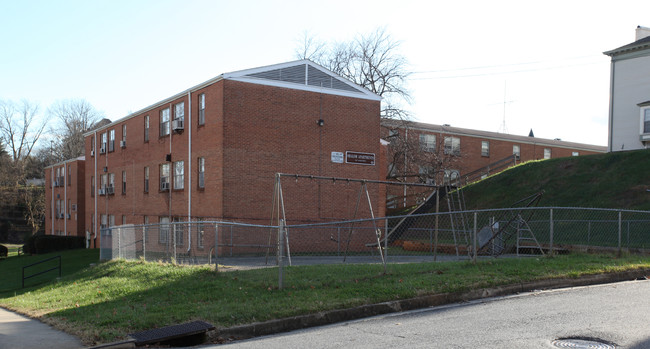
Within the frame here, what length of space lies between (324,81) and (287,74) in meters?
2.02

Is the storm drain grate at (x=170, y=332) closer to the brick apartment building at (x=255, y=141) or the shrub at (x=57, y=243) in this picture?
the brick apartment building at (x=255, y=141)

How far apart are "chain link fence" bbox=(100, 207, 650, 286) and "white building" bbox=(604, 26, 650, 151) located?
1340 cm

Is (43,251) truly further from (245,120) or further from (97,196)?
(245,120)

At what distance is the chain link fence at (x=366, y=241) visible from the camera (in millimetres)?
16469

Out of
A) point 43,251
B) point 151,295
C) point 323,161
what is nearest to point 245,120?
point 323,161

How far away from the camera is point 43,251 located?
42.4 meters

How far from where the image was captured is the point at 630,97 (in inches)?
1511

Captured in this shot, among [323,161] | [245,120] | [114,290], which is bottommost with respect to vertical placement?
[114,290]

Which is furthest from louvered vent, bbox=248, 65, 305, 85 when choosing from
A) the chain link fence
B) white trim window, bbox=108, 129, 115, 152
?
white trim window, bbox=108, 129, 115, 152

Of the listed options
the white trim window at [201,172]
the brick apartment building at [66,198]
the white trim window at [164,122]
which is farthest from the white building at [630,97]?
the brick apartment building at [66,198]

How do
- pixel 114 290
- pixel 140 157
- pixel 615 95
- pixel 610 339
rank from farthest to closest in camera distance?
pixel 615 95 < pixel 140 157 < pixel 114 290 < pixel 610 339

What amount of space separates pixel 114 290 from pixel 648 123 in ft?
115

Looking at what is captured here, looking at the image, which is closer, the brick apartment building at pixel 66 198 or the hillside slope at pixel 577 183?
the hillside slope at pixel 577 183

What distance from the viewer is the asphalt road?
24.3 ft
